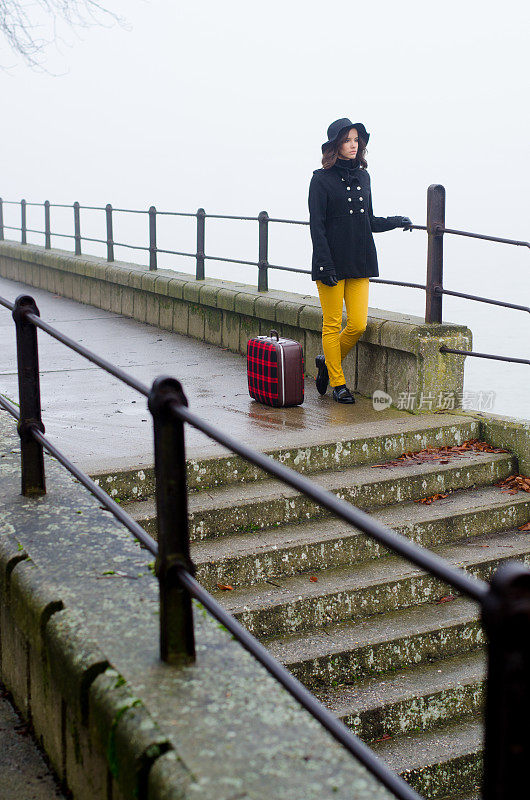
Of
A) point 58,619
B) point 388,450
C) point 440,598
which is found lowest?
point 440,598

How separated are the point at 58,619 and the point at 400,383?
5.08 metres

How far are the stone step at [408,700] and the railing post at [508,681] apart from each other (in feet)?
11.5

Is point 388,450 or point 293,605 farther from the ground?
point 388,450

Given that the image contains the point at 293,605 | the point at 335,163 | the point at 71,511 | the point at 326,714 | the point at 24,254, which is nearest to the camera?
the point at 326,714

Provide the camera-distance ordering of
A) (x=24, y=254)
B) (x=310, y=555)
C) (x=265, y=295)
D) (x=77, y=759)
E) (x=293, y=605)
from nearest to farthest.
A: (x=77, y=759) → (x=293, y=605) → (x=310, y=555) → (x=265, y=295) → (x=24, y=254)

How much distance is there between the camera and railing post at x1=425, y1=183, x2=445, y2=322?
23.8ft

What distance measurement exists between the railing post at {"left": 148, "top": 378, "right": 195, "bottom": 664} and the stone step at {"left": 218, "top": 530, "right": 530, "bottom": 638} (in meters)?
2.58

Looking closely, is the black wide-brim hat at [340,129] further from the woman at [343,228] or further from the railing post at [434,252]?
the railing post at [434,252]

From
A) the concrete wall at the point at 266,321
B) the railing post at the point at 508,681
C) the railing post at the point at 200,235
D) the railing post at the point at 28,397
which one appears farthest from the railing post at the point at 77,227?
the railing post at the point at 508,681

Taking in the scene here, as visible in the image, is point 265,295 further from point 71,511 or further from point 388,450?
point 71,511

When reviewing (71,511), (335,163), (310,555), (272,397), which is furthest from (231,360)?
(71,511)

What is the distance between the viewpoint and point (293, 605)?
5062mm

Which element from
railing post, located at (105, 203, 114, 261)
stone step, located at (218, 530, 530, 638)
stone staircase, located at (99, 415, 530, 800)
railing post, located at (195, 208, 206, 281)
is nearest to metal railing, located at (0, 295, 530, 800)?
stone step, located at (218, 530, 530, 638)

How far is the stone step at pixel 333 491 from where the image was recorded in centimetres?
557
